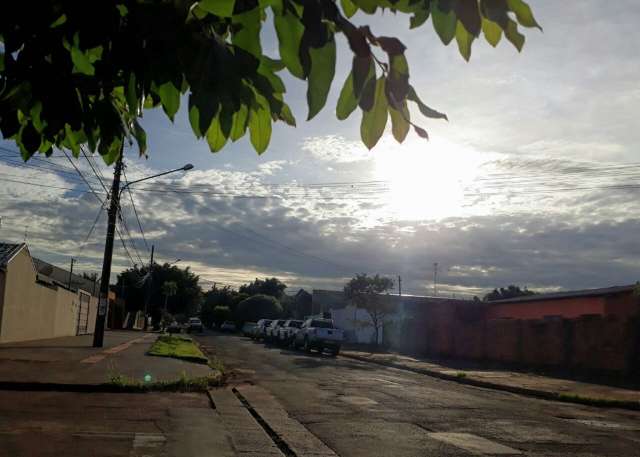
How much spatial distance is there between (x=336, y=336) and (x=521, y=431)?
24.3 metres

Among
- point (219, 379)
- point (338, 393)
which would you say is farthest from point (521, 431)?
point (219, 379)

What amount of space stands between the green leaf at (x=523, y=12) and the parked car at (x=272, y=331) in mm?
43538

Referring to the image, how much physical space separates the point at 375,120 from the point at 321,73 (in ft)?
1.04

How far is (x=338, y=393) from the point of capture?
15.1 metres

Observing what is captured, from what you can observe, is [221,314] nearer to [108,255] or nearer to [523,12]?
[108,255]

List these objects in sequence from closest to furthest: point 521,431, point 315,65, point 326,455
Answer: point 315,65 → point 326,455 → point 521,431

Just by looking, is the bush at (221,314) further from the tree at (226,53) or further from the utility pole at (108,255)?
the tree at (226,53)

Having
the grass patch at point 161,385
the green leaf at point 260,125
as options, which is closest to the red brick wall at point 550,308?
the grass patch at point 161,385

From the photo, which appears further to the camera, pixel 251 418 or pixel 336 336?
pixel 336 336

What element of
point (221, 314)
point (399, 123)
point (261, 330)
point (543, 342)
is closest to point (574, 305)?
point (543, 342)

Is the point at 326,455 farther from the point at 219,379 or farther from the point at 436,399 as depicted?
the point at 219,379

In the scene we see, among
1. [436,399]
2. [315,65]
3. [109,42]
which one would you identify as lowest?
[436,399]

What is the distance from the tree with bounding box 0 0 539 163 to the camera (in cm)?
208

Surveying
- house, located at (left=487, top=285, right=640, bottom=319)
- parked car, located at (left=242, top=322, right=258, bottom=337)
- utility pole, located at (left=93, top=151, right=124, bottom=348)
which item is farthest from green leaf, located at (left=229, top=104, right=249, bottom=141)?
parked car, located at (left=242, top=322, right=258, bottom=337)
